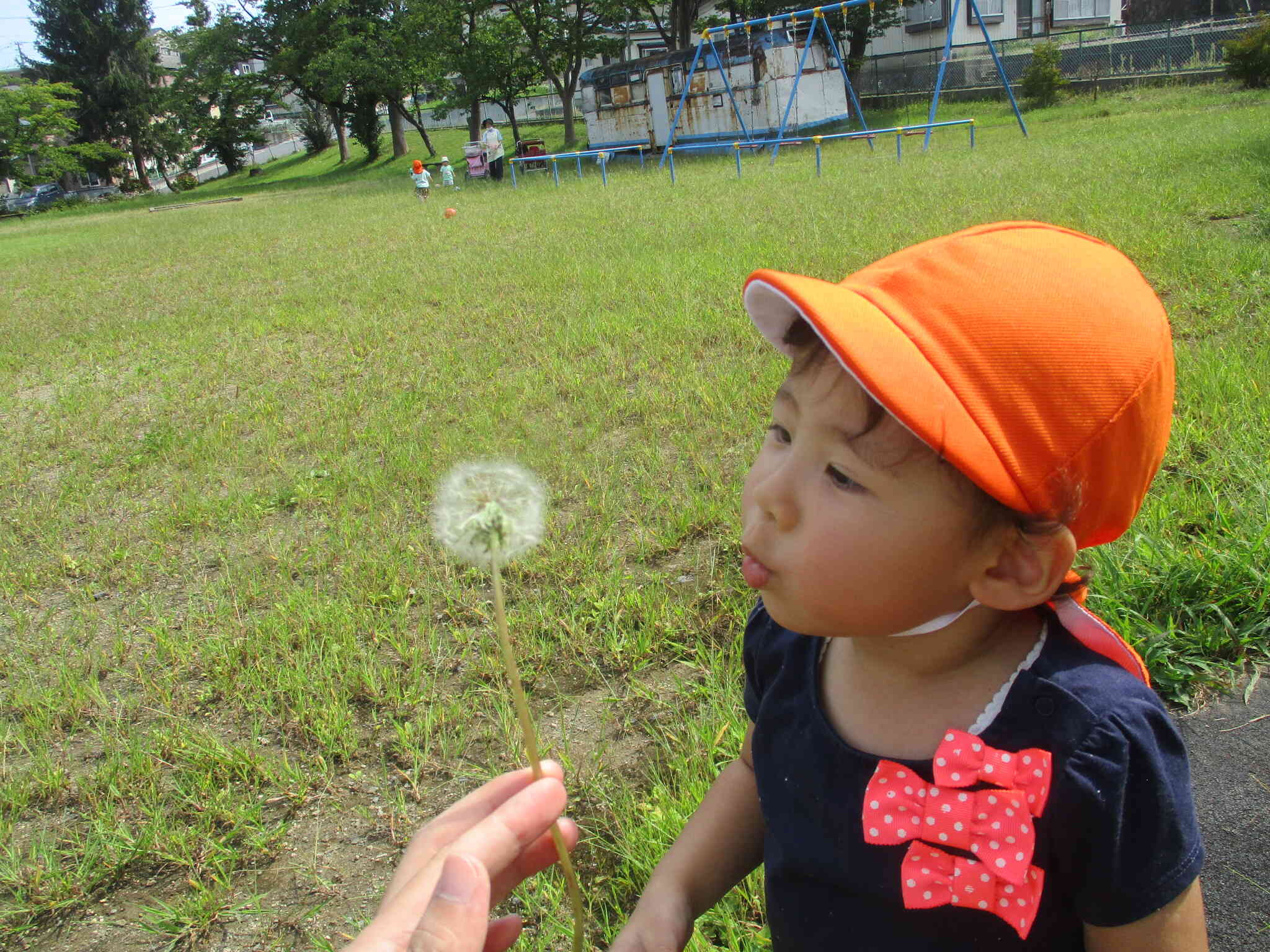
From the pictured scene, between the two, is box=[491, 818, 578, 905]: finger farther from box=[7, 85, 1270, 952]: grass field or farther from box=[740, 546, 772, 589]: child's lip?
box=[7, 85, 1270, 952]: grass field

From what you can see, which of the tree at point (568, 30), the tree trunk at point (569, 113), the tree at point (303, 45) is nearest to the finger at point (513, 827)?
the tree at point (568, 30)

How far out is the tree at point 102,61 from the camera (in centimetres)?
4906

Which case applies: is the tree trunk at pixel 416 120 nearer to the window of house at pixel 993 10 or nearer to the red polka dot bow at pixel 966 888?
the window of house at pixel 993 10

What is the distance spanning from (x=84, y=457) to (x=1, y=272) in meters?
12.9

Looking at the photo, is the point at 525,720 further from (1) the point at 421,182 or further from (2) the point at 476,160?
(2) the point at 476,160

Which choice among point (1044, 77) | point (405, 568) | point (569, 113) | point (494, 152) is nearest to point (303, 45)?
point (569, 113)

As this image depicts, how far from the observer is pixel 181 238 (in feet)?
57.5

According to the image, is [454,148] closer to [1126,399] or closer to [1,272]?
[1,272]

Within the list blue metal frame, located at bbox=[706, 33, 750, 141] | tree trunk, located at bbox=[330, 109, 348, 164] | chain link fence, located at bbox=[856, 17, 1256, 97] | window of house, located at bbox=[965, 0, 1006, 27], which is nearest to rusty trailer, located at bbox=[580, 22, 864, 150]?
blue metal frame, located at bbox=[706, 33, 750, 141]

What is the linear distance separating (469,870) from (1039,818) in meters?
0.67

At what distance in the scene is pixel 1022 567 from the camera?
1.13 meters

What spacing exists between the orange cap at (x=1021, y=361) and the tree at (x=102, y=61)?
58495 millimetres

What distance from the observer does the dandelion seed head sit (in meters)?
0.99

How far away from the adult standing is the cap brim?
24.7 metres
